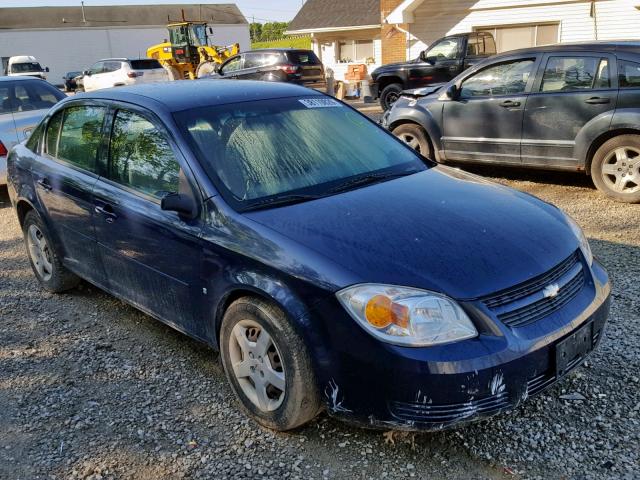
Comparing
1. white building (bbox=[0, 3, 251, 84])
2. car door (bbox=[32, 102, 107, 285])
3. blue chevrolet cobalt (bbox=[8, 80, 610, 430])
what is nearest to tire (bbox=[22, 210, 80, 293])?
car door (bbox=[32, 102, 107, 285])

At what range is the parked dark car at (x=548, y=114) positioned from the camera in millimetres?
6309

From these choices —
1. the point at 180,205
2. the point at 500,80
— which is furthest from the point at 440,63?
the point at 180,205

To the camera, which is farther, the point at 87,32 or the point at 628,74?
the point at 87,32

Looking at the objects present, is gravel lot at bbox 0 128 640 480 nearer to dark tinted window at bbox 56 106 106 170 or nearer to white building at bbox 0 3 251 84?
dark tinted window at bbox 56 106 106 170

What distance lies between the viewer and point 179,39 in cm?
2584

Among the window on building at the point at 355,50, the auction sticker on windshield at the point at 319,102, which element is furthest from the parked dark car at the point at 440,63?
the auction sticker on windshield at the point at 319,102

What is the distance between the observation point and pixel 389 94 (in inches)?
614

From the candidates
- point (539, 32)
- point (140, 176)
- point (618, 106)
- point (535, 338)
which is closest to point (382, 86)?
point (539, 32)

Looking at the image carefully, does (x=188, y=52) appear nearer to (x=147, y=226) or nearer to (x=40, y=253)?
(x=40, y=253)

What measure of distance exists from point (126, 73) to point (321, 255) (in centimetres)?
2519

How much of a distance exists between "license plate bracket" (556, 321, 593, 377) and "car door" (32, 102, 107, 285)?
9.58 ft

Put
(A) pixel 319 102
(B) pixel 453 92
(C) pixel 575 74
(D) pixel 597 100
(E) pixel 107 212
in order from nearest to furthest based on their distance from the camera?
(E) pixel 107 212 < (A) pixel 319 102 < (D) pixel 597 100 < (C) pixel 575 74 < (B) pixel 453 92

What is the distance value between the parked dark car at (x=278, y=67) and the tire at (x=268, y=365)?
1567cm

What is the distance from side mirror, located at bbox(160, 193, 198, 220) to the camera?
120 inches
